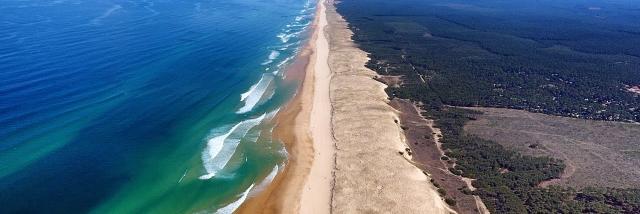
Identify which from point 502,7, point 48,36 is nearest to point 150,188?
point 48,36

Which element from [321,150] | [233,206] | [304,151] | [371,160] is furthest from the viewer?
[304,151]

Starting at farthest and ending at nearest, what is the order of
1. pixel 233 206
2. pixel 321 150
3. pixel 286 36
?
pixel 286 36, pixel 321 150, pixel 233 206

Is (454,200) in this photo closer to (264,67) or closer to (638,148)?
(638,148)

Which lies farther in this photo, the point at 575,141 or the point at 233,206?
the point at 575,141

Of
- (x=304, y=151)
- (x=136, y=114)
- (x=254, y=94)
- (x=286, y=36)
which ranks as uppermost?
(x=286, y=36)

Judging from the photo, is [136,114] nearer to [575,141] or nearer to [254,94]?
[254,94]

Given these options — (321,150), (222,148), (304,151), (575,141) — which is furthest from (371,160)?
(575,141)

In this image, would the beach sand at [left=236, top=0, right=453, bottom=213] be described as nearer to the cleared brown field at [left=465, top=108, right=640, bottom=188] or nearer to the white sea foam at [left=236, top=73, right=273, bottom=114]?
the white sea foam at [left=236, top=73, right=273, bottom=114]
